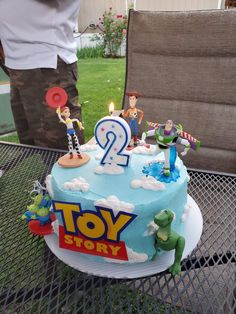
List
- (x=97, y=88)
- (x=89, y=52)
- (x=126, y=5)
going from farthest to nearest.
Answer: (x=126, y=5) → (x=89, y=52) → (x=97, y=88)

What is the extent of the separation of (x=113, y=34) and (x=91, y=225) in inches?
245

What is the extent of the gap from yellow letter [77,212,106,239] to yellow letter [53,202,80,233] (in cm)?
2

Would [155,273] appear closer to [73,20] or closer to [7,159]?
[7,159]

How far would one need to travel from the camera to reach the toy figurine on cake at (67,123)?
31.6 inches

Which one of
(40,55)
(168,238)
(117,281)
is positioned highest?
(40,55)

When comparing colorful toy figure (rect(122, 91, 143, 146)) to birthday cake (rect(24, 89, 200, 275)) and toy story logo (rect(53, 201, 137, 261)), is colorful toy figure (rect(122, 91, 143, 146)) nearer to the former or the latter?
birthday cake (rect(24, 89, 200, 275))

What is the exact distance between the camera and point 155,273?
73 cm

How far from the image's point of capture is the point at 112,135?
74 centimetres

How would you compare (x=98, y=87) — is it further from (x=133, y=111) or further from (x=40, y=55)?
(x=133, y=111)

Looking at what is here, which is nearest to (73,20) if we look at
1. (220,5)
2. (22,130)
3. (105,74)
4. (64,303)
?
(22,130)

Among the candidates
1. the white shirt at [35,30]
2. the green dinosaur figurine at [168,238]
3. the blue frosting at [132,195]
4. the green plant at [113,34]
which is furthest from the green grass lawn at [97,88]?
the green dinosaur figurine at [168,238]

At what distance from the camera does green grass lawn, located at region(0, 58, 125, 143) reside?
119 inches

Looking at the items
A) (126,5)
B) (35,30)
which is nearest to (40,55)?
(35,30)

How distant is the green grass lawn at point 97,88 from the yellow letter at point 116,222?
6.30ft
